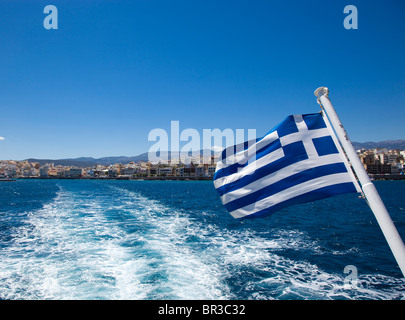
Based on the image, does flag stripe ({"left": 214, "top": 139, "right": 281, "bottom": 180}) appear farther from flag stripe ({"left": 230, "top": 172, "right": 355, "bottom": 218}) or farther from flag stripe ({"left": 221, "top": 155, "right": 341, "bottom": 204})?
flag stripe ({"left": 230, "top": 172, "right": 355, "bottom": 218})

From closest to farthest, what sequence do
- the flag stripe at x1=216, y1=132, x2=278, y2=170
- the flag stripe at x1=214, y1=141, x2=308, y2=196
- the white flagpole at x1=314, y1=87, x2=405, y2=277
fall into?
the white flagpole at x1=314, y1=87, x2=405, y2=277
the flag stripe at x1=214, y1=141, x2=308, y2=196
the flag stripe at x1=216, y1=132, x2=278, y2=170

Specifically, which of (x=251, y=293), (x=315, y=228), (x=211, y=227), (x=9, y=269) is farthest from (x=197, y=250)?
(x=315, y=228)

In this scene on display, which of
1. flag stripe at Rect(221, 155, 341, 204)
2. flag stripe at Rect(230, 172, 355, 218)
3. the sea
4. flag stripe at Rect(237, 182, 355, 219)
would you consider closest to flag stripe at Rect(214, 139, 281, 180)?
flag stripe at Rect(221, 155, 341, 204)

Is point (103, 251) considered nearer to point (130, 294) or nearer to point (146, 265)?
point (146, 265)

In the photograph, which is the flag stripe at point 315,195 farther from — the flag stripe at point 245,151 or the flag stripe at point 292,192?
the flag stripe at point 245,151

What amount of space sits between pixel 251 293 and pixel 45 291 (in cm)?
473

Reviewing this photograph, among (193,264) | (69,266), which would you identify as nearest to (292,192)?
(193,264)

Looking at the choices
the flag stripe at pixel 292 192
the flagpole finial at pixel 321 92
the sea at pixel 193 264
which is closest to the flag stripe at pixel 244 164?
the flag stripe at pixel 292 192

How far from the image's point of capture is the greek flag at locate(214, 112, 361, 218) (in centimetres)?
247

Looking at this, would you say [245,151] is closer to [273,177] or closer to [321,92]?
[273,177]

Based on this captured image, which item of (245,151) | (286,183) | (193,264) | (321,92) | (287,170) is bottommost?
(193,264)

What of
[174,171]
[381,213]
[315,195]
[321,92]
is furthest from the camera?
[174,171]

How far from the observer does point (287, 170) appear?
105 inches

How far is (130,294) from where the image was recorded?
211 inches
